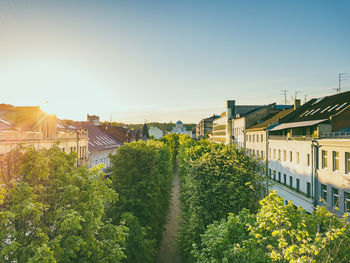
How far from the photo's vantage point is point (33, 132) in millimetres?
26547

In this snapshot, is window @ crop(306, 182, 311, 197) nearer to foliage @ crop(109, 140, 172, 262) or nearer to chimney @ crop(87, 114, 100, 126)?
foliage @ crop(109, 140, 172, 262)

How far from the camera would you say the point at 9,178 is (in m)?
11.2

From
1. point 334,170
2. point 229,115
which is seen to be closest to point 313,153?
point 334,170

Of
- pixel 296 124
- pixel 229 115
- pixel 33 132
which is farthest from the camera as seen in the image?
pixel 229 115

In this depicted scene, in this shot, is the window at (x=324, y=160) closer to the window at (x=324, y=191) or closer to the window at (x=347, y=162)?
the window at (x=324, y=191)

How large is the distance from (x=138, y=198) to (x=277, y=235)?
592 inches

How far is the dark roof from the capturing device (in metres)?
31.7

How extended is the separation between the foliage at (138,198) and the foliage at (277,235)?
812cm

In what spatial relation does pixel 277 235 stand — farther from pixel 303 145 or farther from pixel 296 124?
pixel 296 124

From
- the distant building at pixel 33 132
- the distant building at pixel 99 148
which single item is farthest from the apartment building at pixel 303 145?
the distant building at pixel 99 148

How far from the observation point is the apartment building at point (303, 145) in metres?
28.4

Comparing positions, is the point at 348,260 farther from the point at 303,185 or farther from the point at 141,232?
the point at 303,185

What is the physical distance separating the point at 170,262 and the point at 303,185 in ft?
55.8

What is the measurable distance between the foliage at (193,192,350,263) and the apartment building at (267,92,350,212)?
40.1 ft
